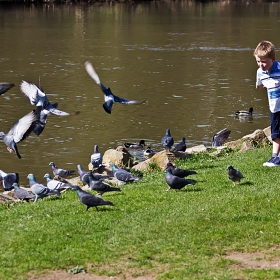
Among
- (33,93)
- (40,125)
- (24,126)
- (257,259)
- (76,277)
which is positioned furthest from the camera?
(33,93)

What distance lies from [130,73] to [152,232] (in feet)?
87.9

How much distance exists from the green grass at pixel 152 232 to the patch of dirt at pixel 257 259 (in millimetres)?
79

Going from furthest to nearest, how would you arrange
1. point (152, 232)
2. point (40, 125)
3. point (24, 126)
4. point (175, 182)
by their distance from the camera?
point (24, 126) → point (40, 125) → point (175, 182) → point (152, 232)

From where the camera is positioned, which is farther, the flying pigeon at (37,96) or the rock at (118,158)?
the rock at (118,158)

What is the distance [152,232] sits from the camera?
8094mm

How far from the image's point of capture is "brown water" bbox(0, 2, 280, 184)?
71.2 ft

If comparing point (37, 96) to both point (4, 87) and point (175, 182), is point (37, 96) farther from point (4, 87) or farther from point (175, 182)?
point (175, 182)

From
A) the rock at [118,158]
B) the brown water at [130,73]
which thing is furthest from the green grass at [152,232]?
the brown water at [130,73]

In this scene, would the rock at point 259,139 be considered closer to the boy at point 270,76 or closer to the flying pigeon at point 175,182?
the boy at point 270,76

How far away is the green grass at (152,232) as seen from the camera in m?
7.15

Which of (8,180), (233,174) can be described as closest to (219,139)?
(8,180)

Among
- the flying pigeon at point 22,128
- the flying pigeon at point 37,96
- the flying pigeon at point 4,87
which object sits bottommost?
the flying pigeon at point 22,128

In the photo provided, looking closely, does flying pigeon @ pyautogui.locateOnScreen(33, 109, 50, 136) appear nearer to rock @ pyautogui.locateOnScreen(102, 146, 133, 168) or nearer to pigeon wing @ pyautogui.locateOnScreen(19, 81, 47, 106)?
pigeon wing @ pyautogui.locateOnScreen(19, 81, 47, 106)

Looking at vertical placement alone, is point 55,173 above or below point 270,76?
below
